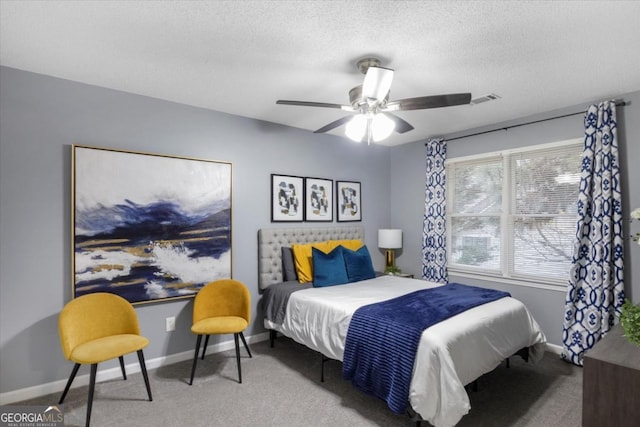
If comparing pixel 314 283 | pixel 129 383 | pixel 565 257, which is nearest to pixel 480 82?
pixel 565 257

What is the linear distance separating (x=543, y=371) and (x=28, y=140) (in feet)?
16.2

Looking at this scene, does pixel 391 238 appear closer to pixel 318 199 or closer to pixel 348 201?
pixel 348 201

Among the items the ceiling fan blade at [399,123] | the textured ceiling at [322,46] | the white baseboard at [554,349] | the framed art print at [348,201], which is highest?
the textured ceiling at [322,46]

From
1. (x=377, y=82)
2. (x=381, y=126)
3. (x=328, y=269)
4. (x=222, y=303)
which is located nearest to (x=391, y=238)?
(x=328, y=269)

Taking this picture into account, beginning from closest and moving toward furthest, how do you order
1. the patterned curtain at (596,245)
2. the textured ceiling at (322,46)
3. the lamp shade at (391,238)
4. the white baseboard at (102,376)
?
1. the textured ceiling at (322,46)
2. the white baseboard at (102,376)
3. the patterned curtain at (596,245)
4. the lamp shade at (391,238)

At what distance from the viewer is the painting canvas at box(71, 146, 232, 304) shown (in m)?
2.76

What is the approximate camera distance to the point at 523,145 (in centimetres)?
379

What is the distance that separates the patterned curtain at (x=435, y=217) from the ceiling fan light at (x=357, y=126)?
221 cm

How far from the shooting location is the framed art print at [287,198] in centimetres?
396

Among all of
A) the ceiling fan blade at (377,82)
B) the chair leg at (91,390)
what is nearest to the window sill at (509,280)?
the ceiling fan blade at (377,82)

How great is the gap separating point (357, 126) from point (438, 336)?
5.57 ft

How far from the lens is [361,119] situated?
8.64 feet

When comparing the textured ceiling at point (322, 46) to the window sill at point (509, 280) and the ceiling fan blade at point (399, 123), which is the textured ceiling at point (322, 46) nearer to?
the ceiling fan blade at point (399, 123)

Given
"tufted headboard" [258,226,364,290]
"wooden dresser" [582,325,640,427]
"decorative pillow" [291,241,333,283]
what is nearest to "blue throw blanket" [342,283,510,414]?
"wooden dresser" [582,325,640,427]
